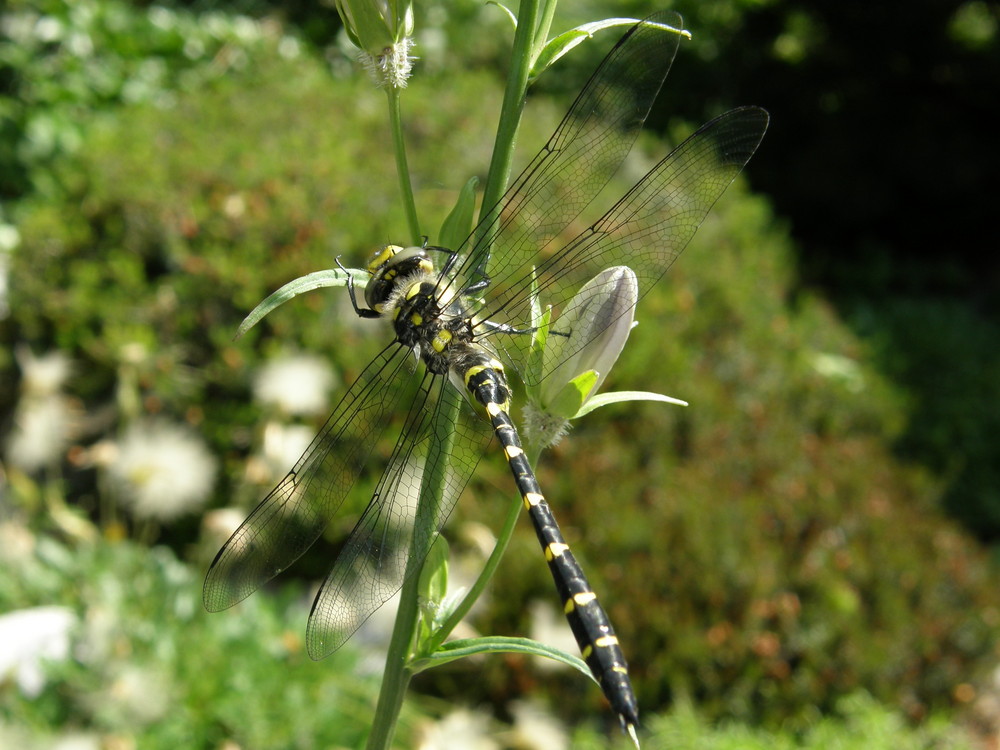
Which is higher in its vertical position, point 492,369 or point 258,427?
point 258,427

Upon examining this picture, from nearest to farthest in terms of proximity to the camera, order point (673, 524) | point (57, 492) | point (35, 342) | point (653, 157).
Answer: point (673, 524)
point (57, 492)
point (35, 342)
point (653, 157)

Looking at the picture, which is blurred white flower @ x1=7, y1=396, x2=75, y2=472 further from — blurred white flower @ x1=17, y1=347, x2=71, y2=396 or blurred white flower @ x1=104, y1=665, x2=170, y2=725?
blurred white flower @ x1=104, y1=665, x2=170, y2=725

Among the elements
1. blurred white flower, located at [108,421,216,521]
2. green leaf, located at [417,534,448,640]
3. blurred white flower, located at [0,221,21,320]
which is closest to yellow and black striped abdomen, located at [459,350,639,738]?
green leaf, located at [417,534,448,640]

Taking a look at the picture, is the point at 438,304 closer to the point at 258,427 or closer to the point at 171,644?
the point at 171,644

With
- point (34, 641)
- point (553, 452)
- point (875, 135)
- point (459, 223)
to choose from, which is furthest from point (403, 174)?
point (875, 135)

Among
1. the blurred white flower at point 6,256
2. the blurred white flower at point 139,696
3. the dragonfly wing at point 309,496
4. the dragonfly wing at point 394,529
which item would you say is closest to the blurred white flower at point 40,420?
the blurred white flower at point 6,256

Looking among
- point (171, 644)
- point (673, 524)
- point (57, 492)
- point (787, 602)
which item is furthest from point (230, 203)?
point (787, 602)
